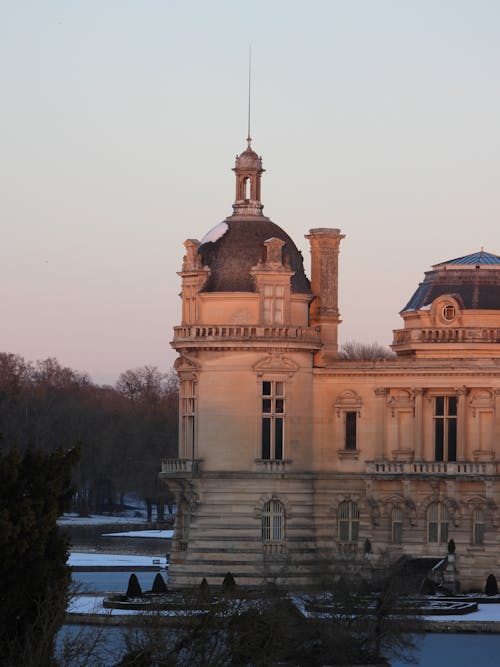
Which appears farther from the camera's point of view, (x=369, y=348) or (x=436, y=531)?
(x=369, y=348)

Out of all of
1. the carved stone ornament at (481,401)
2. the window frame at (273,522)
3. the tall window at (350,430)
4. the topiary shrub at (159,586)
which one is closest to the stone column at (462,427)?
the carved stone ornament at (481,401)

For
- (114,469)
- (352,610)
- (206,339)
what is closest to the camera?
(352,610)

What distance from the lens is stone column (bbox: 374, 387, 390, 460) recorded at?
249 ft

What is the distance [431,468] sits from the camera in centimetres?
7456

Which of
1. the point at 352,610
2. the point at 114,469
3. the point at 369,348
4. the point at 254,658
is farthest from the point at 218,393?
the point at 369,348

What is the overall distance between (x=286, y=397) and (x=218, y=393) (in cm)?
212

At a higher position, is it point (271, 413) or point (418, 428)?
point (271, 413)

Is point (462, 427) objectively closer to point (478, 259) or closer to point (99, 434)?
point (478, 259)

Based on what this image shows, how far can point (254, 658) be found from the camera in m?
50.0

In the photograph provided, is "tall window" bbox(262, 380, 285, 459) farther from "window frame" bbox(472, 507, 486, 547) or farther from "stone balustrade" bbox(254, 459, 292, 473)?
"window frame" bbox(472, 507, 486, 547)

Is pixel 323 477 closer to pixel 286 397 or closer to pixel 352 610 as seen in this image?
pixel 286 397

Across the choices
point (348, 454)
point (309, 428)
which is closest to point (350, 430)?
point (348, 454)

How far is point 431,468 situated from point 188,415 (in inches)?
303

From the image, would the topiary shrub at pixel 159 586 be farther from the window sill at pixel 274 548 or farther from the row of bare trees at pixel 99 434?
the row of bare trees at pixel 99 434
